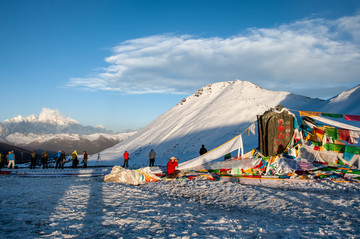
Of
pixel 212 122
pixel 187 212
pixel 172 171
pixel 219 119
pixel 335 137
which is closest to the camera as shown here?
pixel 187 212

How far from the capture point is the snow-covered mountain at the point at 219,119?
98.3 feet

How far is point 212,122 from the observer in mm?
36594

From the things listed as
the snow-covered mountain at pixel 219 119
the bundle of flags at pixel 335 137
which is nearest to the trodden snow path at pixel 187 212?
the bundle of flags at pixel 335 137

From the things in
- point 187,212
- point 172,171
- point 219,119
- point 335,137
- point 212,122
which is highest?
point 219,119

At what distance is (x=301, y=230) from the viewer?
5.80 meters

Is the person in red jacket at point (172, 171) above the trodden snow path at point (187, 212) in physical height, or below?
above

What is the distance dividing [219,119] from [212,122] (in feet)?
3.61

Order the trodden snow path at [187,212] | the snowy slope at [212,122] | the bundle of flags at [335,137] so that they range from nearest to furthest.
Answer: the trodden snow path at [187,212], the bundle of flags at [335,137], the snowy slope at [212,122]

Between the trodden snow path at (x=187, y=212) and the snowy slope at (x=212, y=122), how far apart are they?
15435 millimetres

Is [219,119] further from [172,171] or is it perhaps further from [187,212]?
[187,212]

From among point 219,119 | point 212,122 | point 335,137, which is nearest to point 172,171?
point 335,137

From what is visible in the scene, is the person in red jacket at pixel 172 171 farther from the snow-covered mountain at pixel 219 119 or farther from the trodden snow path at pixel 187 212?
the snow-covered mountain at pixel 219 119

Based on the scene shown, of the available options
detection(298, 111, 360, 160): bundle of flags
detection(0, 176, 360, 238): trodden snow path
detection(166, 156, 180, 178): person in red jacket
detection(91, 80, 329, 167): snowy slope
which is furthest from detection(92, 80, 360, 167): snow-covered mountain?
detection(0, 176, 360, 238): trodden snow path

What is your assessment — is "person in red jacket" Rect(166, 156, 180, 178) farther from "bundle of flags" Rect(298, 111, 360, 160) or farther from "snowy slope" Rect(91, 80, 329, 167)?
"snowy slope" Rect(91, 80, 329, 167)
